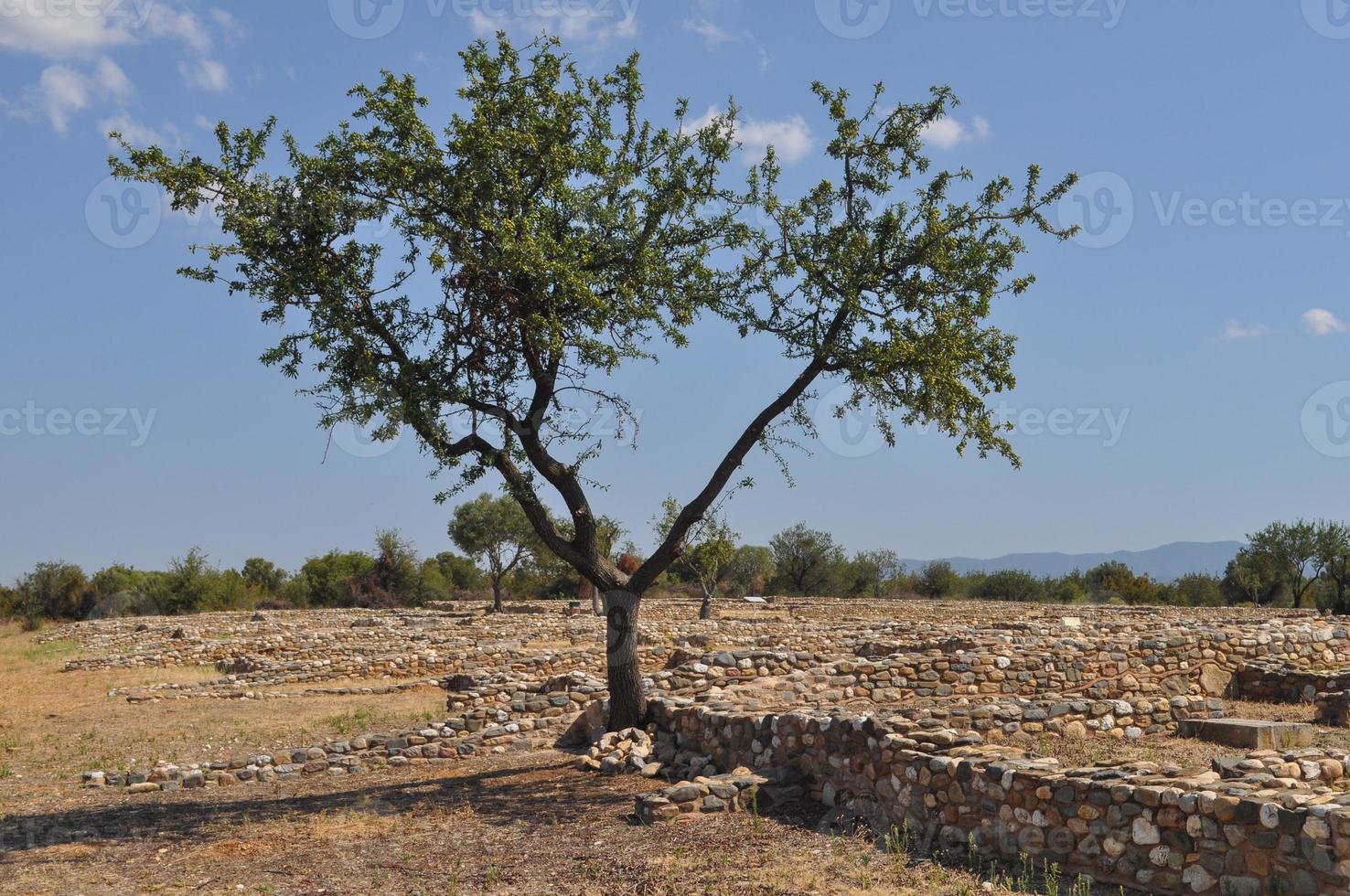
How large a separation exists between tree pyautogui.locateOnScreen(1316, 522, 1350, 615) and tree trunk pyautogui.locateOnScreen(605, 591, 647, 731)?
42.6 metres

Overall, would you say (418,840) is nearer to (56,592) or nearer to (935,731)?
(935,731)

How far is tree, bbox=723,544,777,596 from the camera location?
210 feet

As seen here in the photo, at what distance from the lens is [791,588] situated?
64750mm

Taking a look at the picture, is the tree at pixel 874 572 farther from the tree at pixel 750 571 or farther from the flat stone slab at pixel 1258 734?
the flat stone slab at pixel 1258 734

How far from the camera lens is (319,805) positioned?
11773 mm

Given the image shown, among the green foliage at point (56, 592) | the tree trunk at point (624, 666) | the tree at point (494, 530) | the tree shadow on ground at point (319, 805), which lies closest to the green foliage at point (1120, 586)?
the tree at point (494, 530)

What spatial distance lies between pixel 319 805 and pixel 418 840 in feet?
8.23

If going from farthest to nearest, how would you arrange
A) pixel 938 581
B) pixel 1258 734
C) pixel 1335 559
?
pixel 938 581
pixel 1335 559
pixel 1258 734

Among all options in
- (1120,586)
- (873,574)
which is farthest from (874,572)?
(1120,586)

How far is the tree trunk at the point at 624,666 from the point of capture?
13.4 m

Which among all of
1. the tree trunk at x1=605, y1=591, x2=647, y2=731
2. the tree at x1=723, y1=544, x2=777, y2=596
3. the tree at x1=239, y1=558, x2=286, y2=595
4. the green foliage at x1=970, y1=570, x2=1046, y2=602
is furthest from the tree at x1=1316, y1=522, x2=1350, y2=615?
the tree at x1=239, y1=558, x2=286, y2=595

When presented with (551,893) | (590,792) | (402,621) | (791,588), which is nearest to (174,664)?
(402,621)

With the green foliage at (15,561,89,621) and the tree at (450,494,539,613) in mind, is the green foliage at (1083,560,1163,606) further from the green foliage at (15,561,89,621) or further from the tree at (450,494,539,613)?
the green foliage at (15,561,89,621)

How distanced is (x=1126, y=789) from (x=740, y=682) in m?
9.02
